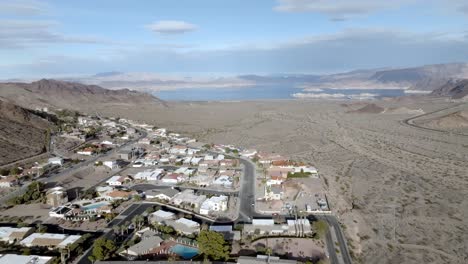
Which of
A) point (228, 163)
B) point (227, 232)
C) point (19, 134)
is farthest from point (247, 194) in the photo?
point (19, 134)

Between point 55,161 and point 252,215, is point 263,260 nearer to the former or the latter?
point 252,215

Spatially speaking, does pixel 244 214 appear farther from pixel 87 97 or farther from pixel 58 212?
pixel 87 97

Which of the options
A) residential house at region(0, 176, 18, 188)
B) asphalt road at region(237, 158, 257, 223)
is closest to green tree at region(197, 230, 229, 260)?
asphalt road at region(237, 158, 257, 223)

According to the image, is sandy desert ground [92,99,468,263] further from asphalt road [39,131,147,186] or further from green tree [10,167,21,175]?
green tree [10,167,21,175]

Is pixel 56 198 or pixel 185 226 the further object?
pixel 56 198

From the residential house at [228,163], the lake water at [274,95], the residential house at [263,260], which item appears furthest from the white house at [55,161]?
the lake water at [274,95]
